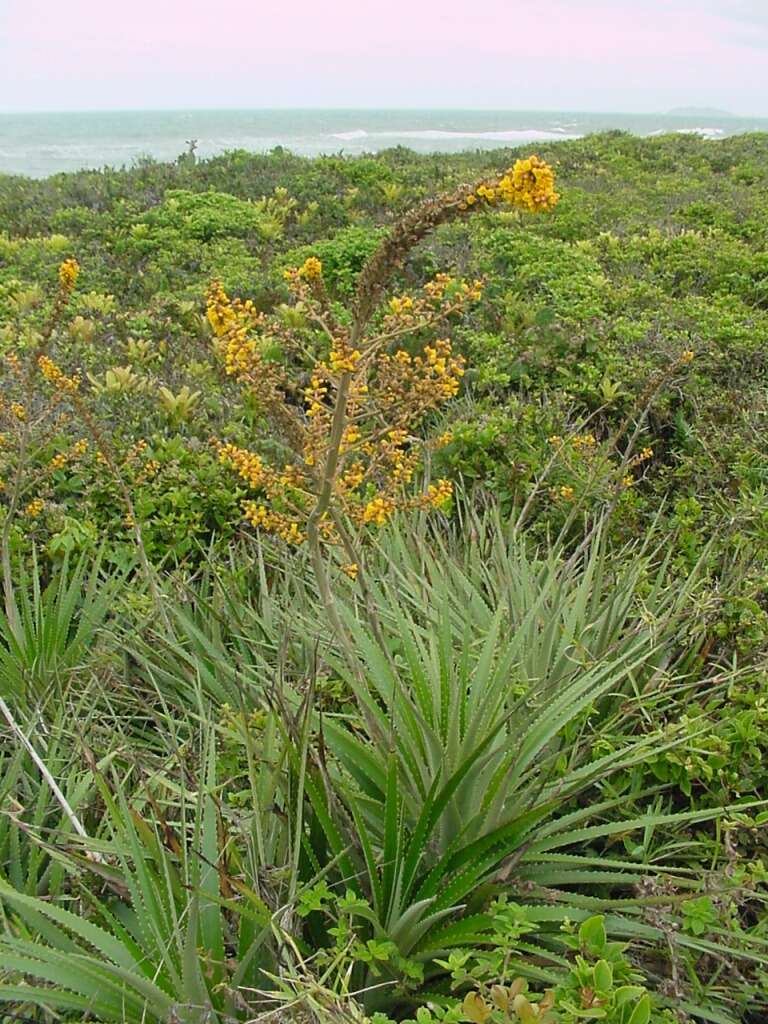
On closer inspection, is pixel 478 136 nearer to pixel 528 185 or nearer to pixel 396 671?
pixel 396 671

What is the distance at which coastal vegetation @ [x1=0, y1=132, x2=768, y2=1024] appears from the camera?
5.61ft

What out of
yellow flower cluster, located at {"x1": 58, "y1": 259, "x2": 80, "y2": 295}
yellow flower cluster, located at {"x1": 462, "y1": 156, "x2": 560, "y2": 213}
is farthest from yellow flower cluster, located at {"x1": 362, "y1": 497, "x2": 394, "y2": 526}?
yellow flower cluster, located at {"x1": 58, "y1": 259, "x2": 80, "y2": 295}

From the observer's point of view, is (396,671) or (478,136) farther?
(478,136)

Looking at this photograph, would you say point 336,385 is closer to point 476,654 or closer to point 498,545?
point 476,654

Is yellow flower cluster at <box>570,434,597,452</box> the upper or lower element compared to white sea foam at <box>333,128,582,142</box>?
lower

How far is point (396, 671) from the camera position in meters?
2.27

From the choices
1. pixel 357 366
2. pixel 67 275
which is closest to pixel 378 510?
pixel 357 366

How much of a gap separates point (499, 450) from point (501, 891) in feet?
10.2

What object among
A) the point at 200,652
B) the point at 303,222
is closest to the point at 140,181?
the point at 303,222

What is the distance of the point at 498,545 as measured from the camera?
3.24m

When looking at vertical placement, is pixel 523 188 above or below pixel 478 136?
below

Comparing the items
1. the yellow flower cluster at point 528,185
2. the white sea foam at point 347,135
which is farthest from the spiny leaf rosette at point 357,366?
the white sea foam at point 347,135

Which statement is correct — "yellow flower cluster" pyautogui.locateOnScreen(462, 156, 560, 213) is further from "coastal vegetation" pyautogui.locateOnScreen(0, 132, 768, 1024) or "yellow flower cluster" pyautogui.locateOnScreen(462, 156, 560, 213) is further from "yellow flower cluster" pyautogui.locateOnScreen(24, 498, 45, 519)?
"yellow flower cluster" pyautogui.locateOnScreen(24, 498, 45, 519)

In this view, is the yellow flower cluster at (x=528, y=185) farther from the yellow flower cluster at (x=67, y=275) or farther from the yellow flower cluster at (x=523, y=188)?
the yellow flower cluster at (x=67, y=275)
